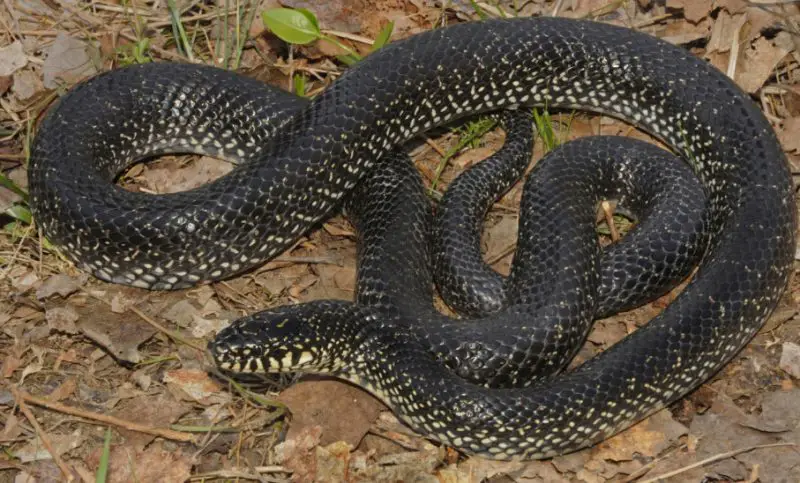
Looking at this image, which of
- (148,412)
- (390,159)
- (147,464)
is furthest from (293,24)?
(147,464)

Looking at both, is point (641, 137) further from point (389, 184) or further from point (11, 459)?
point (11, 459)

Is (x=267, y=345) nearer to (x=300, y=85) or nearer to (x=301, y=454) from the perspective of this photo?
(x=301, y=454)

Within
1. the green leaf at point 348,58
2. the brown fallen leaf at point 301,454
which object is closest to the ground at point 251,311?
the brown fallen leaf at point 301,454

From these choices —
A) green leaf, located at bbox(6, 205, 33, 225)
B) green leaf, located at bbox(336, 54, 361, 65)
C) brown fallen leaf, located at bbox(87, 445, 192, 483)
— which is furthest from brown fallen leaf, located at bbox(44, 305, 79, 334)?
green leaf, located at bbox(336, 54, 361, 65)

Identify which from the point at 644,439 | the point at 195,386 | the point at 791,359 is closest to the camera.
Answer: the point at 644,439

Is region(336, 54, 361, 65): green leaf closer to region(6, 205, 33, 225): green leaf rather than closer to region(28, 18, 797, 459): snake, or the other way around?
region(28, 18, 797, 459): snake

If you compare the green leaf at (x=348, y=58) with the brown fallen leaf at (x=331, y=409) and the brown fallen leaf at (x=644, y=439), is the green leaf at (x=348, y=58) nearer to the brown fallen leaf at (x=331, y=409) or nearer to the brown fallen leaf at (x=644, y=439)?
the brown fallen leaf at (x=331, y=409)
